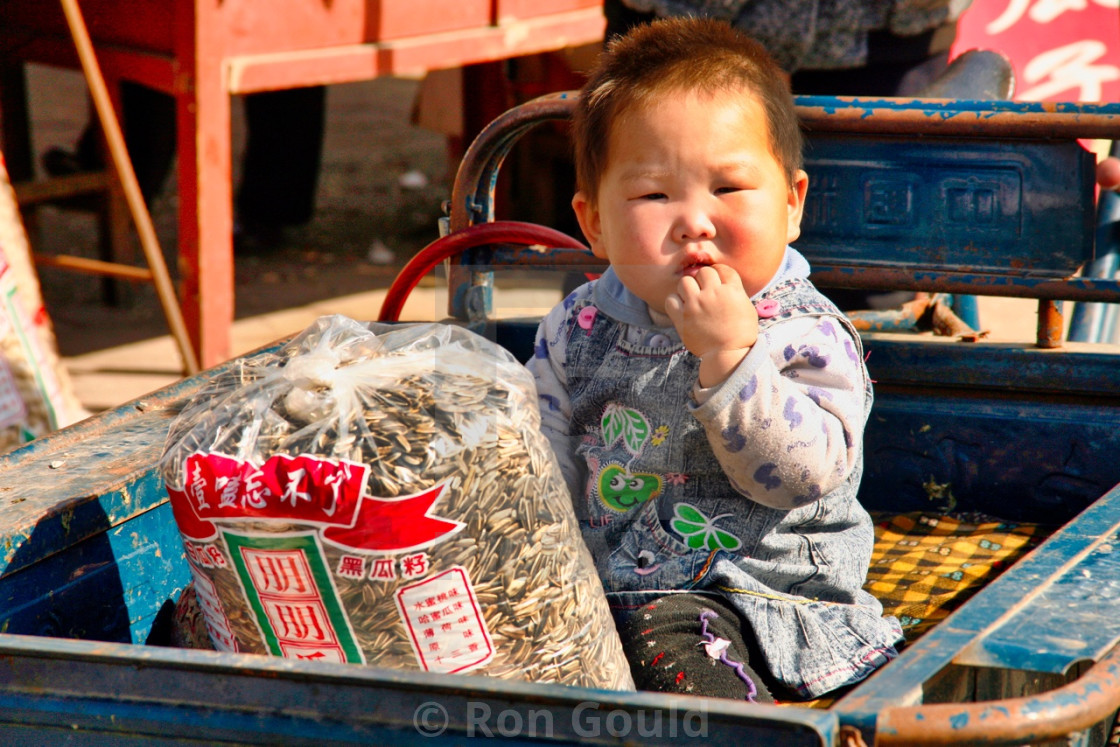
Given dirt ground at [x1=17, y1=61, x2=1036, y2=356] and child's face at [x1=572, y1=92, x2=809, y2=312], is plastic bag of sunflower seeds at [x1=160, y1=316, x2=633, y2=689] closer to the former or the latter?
child's face at [x1=572, y1=92, x2=809, y2=312]

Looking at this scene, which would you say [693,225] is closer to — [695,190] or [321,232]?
[695,190]

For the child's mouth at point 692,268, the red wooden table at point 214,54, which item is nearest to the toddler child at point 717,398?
the child's mouth at point 692,268

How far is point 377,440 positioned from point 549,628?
0.26 m

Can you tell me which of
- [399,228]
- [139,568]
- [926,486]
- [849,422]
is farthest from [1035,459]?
[399,228]

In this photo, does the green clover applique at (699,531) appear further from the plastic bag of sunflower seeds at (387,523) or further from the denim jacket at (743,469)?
the plastic bag of sunflower seeds at (387,523)

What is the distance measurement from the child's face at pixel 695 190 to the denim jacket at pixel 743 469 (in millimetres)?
121

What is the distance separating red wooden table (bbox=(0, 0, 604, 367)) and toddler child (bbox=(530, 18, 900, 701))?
7.76ft


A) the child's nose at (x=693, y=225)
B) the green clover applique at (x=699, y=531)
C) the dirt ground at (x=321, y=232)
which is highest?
the child's nose at (x=693, y=225)

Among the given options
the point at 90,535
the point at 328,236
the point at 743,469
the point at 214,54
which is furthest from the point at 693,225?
the point at 328,236

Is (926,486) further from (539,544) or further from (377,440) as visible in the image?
(377,440)

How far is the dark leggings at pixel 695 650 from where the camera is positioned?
1.30 meters

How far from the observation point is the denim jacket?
4.25 ft

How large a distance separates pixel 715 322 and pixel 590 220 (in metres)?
0.33

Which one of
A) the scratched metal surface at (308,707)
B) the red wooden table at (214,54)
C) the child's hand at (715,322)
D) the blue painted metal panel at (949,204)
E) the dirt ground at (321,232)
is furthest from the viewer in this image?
the dirt ground at (321,232)
